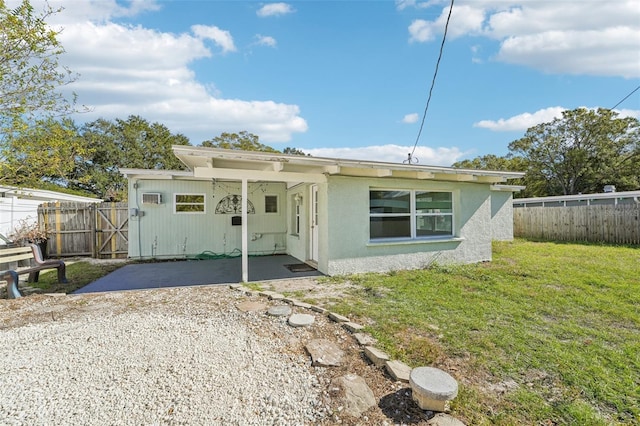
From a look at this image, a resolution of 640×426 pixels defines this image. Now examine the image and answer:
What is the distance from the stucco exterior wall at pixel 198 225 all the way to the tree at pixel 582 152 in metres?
30.1

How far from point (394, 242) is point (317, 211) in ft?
7.17

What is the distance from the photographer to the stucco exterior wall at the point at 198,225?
31.4 ft

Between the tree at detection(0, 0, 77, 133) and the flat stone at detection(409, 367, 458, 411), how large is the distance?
26.2 ft

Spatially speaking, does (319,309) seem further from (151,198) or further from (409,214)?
(151,198)

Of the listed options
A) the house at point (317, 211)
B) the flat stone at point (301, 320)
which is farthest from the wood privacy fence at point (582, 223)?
the flat stone at point (301, 320)

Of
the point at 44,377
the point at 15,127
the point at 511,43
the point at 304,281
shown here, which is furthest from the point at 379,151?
the point at 44,377

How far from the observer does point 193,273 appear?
299 inches

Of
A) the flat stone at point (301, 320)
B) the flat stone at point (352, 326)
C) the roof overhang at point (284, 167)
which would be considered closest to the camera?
the flat stone at point (352, 326)

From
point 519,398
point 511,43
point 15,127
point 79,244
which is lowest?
point 519,398

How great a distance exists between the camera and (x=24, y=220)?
10180 millimetres

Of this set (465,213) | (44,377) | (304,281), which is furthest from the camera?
(465,213)

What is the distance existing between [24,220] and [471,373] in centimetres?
1389

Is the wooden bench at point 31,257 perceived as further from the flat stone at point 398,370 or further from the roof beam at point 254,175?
the flat stone at point 398,370

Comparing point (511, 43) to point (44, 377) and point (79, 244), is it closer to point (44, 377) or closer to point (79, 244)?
point (44, 377)
